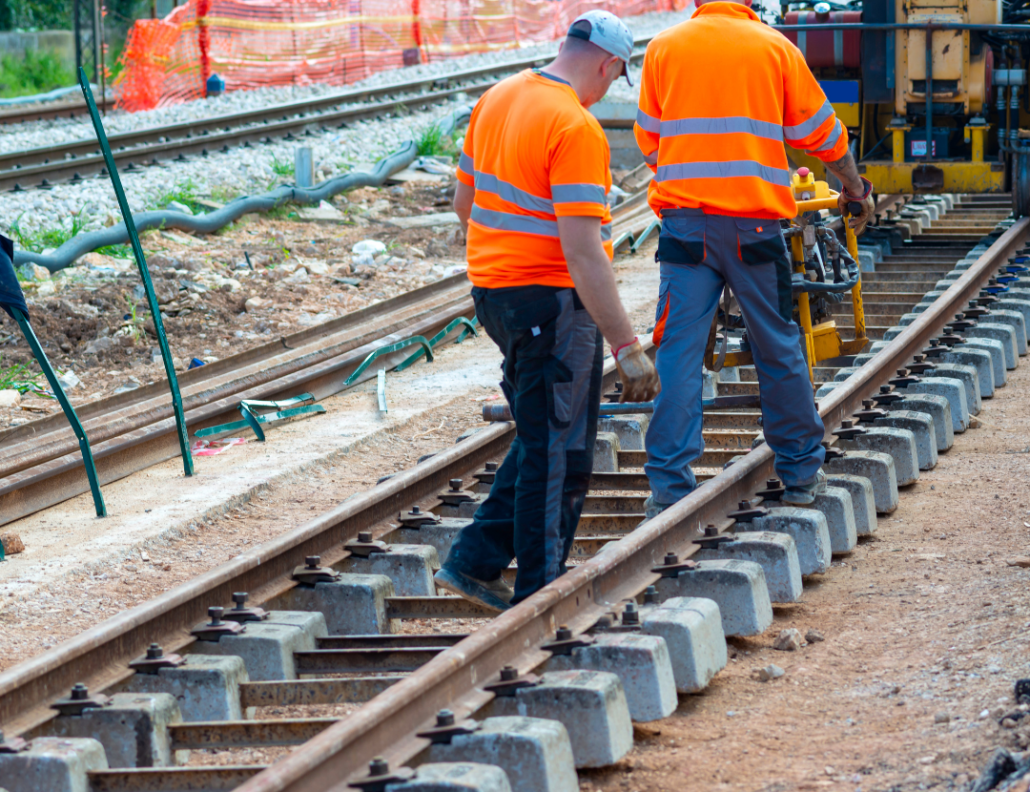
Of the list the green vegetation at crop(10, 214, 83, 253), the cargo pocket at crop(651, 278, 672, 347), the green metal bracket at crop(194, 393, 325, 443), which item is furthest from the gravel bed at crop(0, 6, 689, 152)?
the cargo pocket at crop(651, 278, 672, 347)

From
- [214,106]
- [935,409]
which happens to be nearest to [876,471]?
[935,409]

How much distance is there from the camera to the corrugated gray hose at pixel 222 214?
11.4m

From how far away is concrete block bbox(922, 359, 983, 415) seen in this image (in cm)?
716

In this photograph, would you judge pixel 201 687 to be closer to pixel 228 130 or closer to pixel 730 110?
pixel 730 110

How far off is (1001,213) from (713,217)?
8721mm

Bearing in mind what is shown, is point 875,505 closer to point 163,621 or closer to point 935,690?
point 935,690

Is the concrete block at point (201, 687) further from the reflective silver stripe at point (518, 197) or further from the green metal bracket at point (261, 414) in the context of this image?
the green metal bracket at point (261, 414)

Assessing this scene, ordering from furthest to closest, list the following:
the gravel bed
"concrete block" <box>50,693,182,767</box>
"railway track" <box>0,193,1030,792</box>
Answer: the gravel bed
"concrete block" <box>50,693,182,767</box>
"railway track" <box>0,193,1030,792</box>

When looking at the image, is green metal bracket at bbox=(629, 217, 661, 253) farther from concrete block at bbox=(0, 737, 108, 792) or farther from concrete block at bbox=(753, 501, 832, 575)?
concrete block at bbox=(0, 737, 108, 792)

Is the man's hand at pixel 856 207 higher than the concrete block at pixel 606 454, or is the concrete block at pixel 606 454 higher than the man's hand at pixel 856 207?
the man's hand at pixel 856 207

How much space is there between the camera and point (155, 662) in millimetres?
3859

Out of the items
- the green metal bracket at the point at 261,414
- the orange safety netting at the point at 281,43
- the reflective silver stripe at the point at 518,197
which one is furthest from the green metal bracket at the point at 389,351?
the orange safety netting at the point at 281,43

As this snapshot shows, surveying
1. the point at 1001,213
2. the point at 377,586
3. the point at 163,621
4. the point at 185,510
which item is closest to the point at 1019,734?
the point at 377,586

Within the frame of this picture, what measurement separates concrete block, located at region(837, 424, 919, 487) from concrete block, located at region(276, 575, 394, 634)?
8.05 ft
